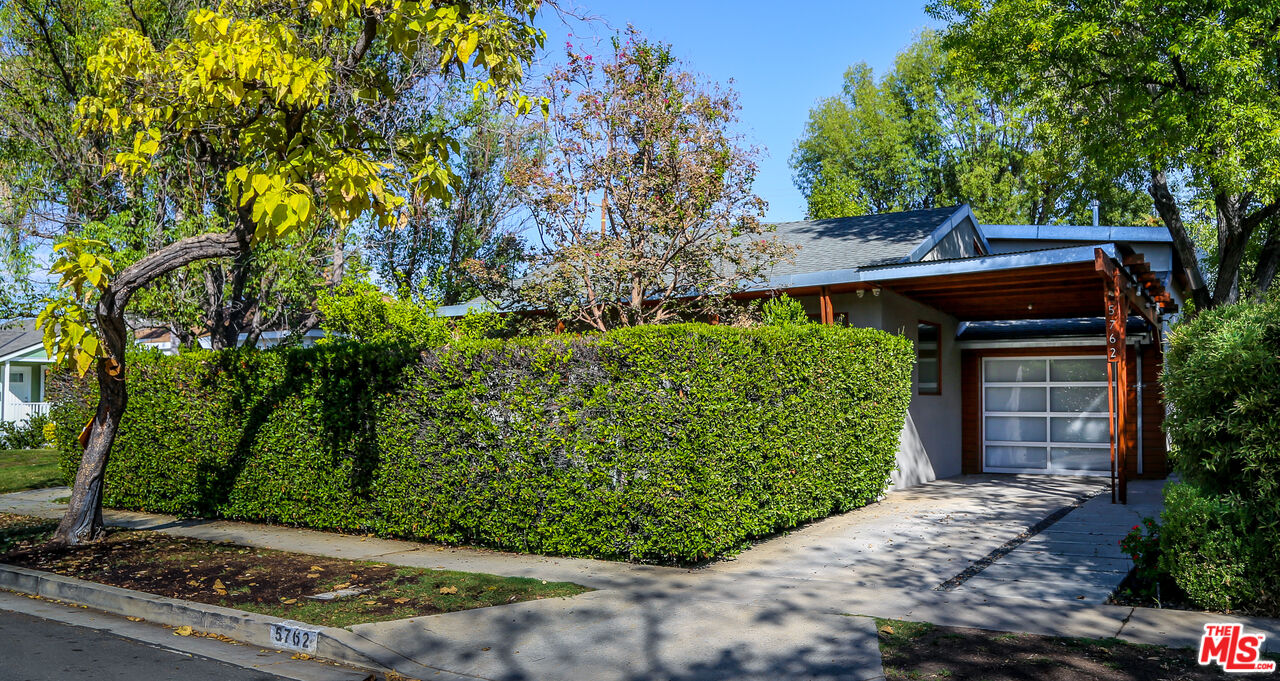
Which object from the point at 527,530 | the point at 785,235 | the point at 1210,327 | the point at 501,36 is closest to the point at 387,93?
the point at 501,36

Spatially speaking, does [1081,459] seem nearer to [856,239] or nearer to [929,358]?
[929,358]

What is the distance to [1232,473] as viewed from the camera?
6660 millimetres

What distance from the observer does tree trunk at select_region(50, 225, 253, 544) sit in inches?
348

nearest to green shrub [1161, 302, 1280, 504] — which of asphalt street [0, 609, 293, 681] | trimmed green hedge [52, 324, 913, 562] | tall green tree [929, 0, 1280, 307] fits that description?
trimmed green hedge [52, 324, 913, 562]

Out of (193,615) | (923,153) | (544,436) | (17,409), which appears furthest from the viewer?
(923,153)

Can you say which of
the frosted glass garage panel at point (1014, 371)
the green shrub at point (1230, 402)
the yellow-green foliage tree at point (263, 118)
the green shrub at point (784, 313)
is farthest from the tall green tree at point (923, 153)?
the yellow-green foliage tree at point (263, 118)

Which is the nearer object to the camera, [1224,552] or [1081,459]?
[1224,552]

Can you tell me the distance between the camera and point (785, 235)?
57.5 feet

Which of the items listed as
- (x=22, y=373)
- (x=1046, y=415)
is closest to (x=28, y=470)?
(x=22, y=373)

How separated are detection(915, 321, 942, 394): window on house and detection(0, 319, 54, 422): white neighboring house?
24.1m

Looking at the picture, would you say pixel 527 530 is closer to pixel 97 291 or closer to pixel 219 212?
pixel 97 291

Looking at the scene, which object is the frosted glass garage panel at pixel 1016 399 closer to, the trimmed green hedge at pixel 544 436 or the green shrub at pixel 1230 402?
the trimmed green hedge at pixel 544 436

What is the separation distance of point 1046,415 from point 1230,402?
11230 millimetres

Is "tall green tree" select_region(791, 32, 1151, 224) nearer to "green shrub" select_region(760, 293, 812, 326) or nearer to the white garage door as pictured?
the white garage door
